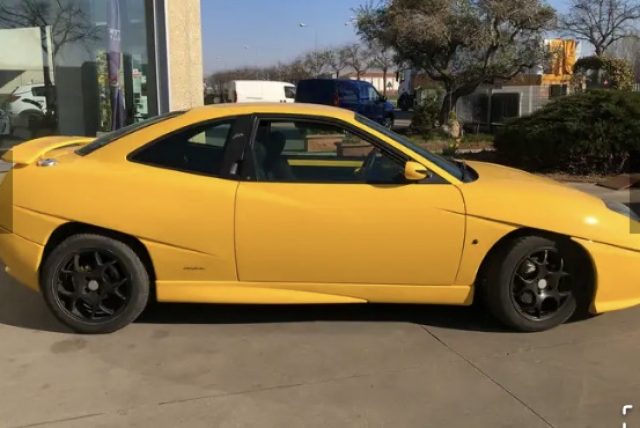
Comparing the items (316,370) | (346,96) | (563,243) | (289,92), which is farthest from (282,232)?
(289,92)

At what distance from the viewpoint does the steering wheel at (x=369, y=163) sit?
14.1 feet

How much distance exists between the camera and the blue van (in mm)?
23538

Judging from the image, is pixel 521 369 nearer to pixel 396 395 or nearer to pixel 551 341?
pixel 551 341

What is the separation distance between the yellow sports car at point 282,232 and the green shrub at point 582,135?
20.5 feet

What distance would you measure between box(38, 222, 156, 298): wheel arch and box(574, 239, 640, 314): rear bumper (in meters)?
2.85

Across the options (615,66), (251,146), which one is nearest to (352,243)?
(251,146)

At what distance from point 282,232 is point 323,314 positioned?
867 mm

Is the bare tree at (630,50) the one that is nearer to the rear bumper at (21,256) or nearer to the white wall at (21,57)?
the white wall at (21,57)

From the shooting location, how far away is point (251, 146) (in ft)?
14.0

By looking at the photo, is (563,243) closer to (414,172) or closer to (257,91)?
(414,172)

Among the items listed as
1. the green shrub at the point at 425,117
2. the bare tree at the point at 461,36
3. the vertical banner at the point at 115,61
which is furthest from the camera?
the green shrub at the point at 425,117

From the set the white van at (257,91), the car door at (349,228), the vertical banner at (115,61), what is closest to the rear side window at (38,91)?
the vertical banner at (115,61)

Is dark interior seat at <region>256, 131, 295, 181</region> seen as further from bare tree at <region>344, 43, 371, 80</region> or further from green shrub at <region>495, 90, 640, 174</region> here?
bare tree at <region>344, 43, 371, 80</region>

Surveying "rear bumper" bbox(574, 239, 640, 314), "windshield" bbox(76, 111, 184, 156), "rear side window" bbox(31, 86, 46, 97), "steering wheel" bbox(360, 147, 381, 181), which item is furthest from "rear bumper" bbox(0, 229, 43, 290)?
"rear side window" bbox(31, 86, 46, 97)
